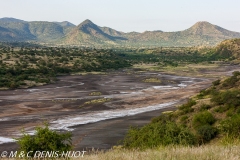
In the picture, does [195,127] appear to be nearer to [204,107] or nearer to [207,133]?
[207,133]

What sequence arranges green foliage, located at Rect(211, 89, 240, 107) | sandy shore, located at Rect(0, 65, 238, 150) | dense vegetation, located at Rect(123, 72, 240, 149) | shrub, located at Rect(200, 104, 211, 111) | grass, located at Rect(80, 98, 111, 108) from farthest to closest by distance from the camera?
grass, located at Rect(80, 98, 111, 108), sandy shore, located at Rect(0, 65, 238, 150), shrub, located at Rect(200, 104, 211, 111), green foliage, located at Rect(211, 89, 240, 107), dense vegetation, located at Rect(123, 72, 240, 149)

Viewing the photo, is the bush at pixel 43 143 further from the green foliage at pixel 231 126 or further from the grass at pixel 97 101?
the grass at pixel 97 101

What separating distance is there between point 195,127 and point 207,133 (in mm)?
3408

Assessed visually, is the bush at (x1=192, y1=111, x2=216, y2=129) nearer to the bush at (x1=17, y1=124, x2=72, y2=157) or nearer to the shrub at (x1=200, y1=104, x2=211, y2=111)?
the shrub at (x1=200, y1=104, x2=211, y2=111)

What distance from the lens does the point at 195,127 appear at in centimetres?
2766

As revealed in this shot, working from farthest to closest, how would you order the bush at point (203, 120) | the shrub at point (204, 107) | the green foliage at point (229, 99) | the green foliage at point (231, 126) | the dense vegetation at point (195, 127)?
the shrub at point (204, 107)
the green foliage at point (229, 99)
the bush at point (203, 120)
the green foliage at point (231, 126)
the dense vegetation at point (195, 127)

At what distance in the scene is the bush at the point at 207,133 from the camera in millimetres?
24078

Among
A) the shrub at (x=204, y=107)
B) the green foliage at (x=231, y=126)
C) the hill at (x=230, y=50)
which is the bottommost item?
the shrub at (x=204, y=107)

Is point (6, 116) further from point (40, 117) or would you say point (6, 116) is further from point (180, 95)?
point (180, 95)

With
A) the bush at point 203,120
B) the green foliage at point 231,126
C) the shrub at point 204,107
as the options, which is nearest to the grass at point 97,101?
the shrub at point 204,107

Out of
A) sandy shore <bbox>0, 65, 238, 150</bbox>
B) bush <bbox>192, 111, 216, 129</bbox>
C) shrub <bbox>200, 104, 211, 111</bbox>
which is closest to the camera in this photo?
bush <bbox>192, 111, 216, 129</bbox>

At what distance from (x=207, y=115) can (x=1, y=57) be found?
103 metres

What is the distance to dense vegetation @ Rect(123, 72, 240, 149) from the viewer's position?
20.7 metres

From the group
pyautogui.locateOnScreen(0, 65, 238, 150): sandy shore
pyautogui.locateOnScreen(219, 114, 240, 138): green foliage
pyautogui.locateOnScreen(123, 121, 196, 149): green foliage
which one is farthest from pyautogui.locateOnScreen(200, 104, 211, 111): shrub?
pyautogui.locateOnScreen(123, 121, 196, 149): green foliage
